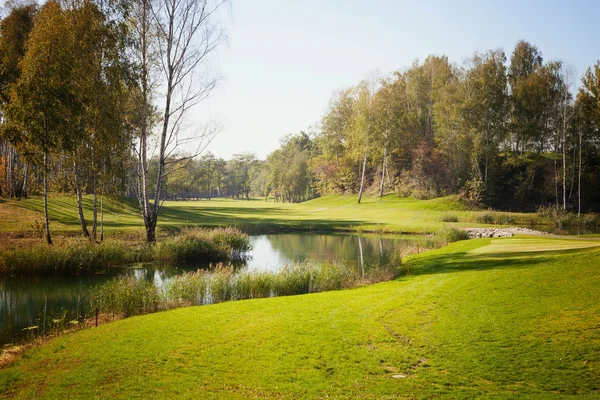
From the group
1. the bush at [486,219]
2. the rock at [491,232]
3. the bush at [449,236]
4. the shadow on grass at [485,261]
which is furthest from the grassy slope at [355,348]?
the bush at [486,219]

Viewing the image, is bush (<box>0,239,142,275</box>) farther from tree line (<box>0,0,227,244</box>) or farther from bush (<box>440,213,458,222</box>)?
bush (<box>440,213,458,222</box>)

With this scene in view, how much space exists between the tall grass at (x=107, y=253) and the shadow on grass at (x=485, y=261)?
12864 mm

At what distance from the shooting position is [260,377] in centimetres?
795

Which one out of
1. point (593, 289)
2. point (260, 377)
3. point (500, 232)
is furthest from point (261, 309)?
point (500, 232)

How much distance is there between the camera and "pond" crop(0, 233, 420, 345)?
46.0 feet

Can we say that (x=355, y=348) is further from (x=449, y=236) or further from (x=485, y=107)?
(x=485, y=107)

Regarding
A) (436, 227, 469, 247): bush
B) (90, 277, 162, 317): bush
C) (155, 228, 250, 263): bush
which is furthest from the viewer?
(436, 227, 469, 247): bush

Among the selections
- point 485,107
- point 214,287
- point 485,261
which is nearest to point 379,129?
point 485,107

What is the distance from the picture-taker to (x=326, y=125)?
86.6 meters

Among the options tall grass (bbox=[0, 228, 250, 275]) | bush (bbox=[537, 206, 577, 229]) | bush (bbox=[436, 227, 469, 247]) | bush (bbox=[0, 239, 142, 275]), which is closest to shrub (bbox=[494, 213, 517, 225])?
bush (bbox=[537, 206, 577, 229])

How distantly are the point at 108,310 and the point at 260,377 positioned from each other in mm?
8064

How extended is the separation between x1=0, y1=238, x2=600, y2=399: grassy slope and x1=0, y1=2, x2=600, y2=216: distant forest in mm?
14070

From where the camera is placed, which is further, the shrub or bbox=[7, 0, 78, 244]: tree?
the shrub

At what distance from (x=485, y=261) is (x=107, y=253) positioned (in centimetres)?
1849
